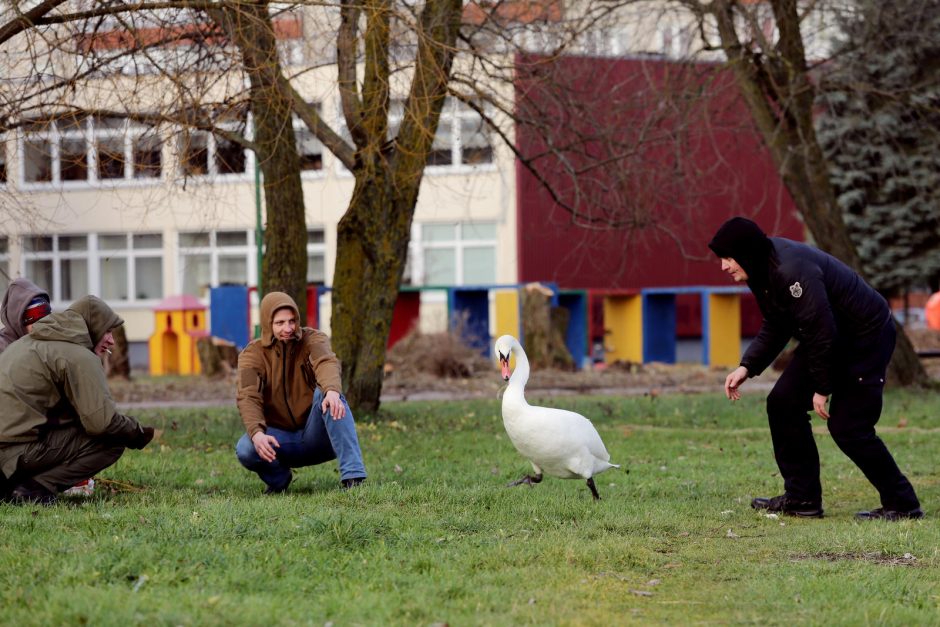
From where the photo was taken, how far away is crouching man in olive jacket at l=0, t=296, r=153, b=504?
300 inches

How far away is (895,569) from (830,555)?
512 millimetres

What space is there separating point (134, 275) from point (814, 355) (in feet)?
111

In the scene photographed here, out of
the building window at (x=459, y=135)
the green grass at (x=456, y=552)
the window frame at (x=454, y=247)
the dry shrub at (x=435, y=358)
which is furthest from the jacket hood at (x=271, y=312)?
the window frame at (x=454, y=247)

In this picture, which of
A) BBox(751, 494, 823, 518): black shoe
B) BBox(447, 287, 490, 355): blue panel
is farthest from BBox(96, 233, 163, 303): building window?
BBox(751, 494, 823, 518): black shoe

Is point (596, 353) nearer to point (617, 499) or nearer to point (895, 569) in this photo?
point (617, 499)

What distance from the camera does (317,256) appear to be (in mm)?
37906

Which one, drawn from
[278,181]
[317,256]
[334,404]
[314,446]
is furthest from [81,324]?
[317,256]

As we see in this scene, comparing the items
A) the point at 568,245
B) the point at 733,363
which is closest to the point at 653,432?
the point at 733,363

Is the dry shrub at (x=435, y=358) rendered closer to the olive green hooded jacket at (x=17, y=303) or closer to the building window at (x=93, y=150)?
the building window at (x=93, y=150)

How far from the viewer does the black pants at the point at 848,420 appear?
26.9 ft

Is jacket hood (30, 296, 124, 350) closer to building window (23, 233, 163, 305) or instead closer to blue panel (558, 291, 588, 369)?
blue panel (558, 291, 588, 369)

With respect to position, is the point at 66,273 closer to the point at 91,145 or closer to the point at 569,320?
the point at 569,320

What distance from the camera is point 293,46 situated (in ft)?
46.4

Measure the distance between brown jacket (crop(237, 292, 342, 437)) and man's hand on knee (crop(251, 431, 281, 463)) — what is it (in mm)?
249
